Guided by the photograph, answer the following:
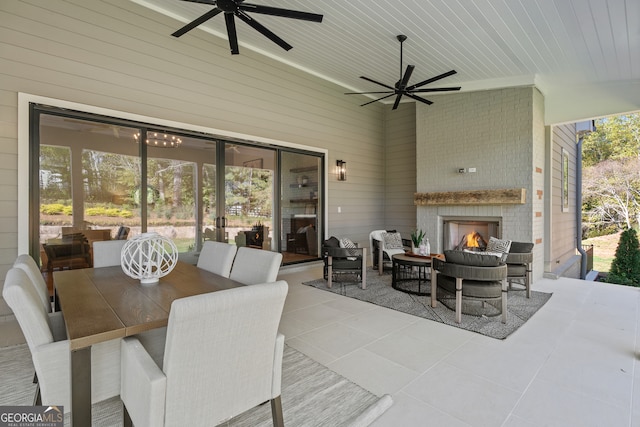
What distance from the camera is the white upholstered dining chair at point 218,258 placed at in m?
2.85

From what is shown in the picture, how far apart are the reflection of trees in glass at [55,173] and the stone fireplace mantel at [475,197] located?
6118mm

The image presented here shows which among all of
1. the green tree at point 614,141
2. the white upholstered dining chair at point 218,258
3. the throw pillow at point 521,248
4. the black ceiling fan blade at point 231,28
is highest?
the green tree at point 614,141

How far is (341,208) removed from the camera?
7129 millimetres

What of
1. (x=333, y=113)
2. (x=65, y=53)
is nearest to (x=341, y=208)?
(x=333, y=113)

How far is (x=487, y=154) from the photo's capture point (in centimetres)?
601

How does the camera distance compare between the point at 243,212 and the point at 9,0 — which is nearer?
the point at 9,0

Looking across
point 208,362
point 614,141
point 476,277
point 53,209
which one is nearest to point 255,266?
point 208,362

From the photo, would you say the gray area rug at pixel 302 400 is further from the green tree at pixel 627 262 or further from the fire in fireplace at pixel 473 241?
the green tree at pixel 627 262

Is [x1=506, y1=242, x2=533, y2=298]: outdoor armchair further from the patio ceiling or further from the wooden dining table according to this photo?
the wooden dining table

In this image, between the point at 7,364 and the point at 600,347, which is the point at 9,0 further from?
the point at 600,347

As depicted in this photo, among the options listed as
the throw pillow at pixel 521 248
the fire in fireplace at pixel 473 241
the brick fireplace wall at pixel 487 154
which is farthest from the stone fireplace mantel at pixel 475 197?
the throw pillow at pixel 521 248

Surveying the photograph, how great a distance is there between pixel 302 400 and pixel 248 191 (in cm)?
405

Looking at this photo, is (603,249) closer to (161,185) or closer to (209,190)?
(209,190)

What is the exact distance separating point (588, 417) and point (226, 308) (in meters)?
2.41
